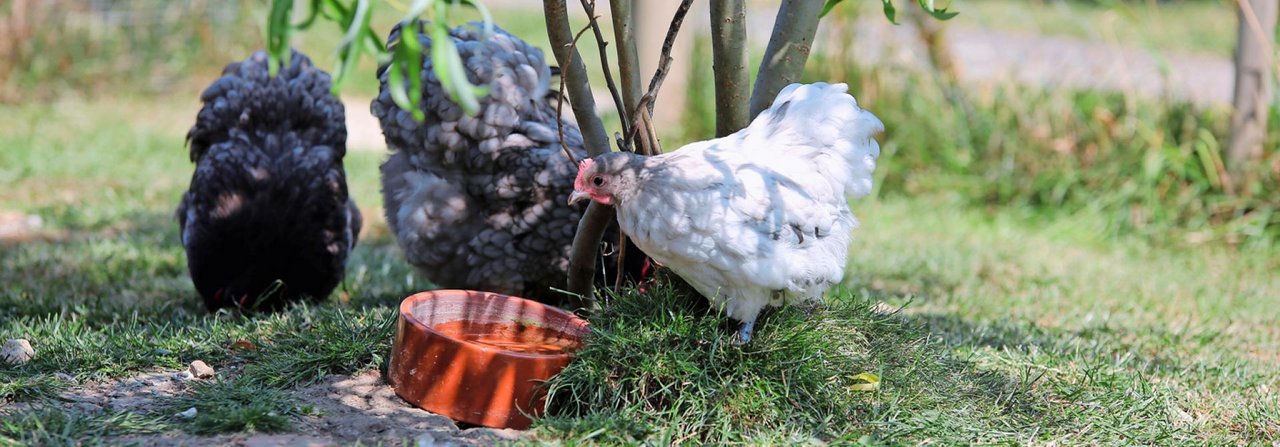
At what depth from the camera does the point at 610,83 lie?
3186 millimetres

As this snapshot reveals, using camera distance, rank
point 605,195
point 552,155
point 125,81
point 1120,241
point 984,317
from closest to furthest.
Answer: point 605,195 < point 552,155 < point 984,317 < point 1120,241 < point 125,81

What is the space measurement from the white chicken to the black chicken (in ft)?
5.59

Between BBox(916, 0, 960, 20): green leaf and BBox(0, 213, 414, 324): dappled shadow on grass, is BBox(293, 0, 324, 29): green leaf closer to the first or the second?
BBox(916, 0, 960, 20): green leaf

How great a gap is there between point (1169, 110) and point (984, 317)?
9.45 feet

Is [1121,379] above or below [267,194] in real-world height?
below

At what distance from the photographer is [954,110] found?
723cm

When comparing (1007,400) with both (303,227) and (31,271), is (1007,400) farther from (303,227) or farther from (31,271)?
(31,271)

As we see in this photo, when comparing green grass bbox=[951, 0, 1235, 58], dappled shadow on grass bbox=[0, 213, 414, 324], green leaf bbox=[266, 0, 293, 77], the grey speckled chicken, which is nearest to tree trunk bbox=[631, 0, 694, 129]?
dappled shadow on grass bbox=[0, 213, 414, 324]

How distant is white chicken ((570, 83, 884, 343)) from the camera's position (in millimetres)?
2836

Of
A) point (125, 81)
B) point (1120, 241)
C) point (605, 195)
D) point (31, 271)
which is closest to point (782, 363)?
point (605, 195)

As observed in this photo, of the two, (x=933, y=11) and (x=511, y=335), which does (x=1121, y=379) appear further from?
(x=511, y=335)

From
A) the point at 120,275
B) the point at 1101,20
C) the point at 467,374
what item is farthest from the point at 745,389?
the point at 1101,20

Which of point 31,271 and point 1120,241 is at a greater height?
point 31,271

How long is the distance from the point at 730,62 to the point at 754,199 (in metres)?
0.59
